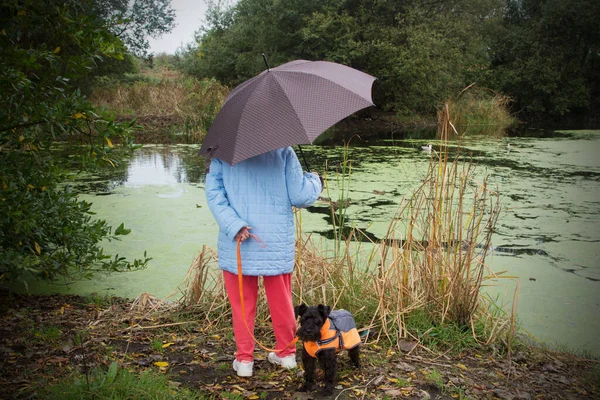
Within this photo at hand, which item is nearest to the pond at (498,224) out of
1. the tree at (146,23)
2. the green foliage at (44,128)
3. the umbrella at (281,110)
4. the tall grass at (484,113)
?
the green foliage at (44,128)

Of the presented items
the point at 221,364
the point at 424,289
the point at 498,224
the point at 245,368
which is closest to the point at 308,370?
the point at 245,368

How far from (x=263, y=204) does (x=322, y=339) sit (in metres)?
0.62

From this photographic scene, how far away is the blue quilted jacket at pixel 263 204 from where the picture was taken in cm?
230

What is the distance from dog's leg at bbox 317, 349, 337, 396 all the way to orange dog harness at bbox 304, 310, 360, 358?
3 centimetres

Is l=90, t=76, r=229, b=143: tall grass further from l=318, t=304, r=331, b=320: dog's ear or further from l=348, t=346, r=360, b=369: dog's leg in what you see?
l=318, t=304, r=331, b=320: dog's ear

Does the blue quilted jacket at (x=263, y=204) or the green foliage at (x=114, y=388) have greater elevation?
the blue quilted jacket at (x=263, y=204)

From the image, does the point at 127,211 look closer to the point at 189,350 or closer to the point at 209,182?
the point at 189,350

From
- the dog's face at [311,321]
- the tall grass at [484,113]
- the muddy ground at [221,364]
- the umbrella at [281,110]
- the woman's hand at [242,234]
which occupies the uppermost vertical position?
the tall grass at [484,113]

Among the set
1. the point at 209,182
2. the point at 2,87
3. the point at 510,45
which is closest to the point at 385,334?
the point at 209,182

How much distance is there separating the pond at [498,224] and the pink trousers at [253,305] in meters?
1.39

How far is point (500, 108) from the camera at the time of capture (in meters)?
20.2

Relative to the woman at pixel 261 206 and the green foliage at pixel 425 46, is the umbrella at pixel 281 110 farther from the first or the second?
the green foliage at pixel 425 46

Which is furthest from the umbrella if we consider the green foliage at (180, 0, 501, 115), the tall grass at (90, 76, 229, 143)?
the green foliage at (180, 0, 501, 115)

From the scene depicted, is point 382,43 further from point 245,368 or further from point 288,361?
point 245,368
